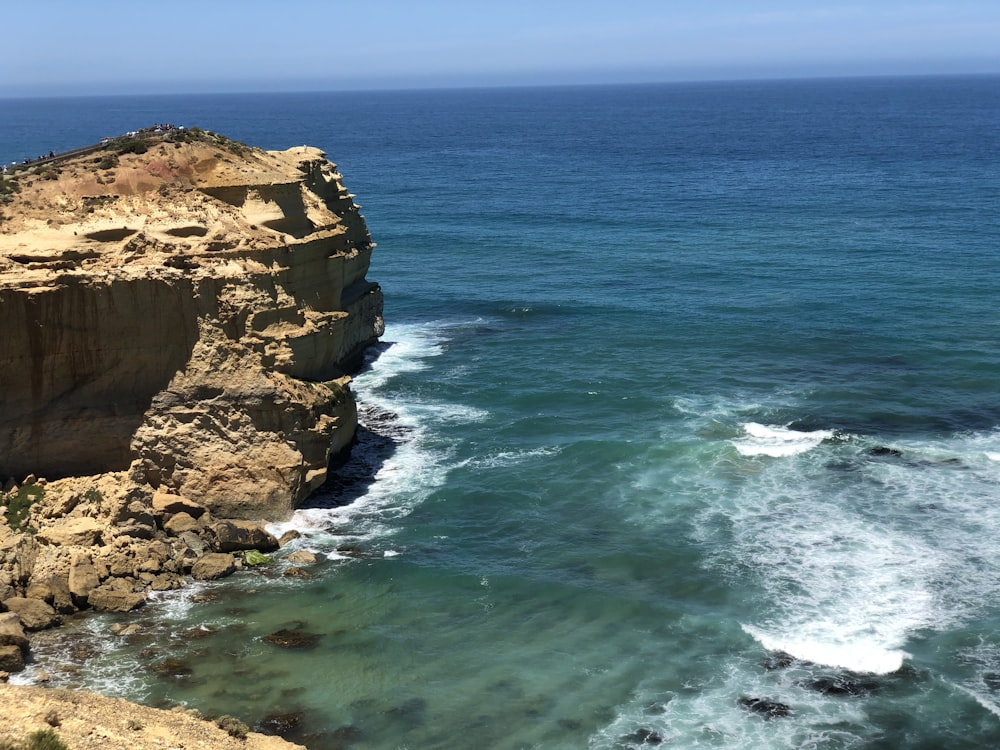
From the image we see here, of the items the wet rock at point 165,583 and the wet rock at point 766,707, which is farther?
the wet rock at point 165,583

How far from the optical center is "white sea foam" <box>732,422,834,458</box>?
44844mm

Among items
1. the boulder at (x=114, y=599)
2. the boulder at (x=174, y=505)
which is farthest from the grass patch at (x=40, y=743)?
the boulder at (x=174, y=505)

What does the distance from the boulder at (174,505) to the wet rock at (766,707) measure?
19236 mm

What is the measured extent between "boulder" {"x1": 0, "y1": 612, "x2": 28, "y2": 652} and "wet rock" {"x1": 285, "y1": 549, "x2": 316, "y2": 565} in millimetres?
8433

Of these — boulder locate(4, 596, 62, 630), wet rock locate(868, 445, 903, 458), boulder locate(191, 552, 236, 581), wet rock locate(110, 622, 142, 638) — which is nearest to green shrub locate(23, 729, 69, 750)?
wet rock locate(110, 622, 142, 638)

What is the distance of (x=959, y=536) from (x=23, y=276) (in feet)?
104

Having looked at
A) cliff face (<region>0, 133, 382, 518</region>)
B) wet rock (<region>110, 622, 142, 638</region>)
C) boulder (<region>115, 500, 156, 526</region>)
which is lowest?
wet rock (<region>110, 622, 142, 638</region>)

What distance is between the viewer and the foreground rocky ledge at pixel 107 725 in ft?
76.1

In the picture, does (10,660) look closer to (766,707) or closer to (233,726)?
(233,726)

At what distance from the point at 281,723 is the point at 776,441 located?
25.2 meters

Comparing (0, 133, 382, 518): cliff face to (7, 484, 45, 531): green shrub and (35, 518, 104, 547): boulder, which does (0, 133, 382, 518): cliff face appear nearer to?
(7, 484, 45, 531): green shrub

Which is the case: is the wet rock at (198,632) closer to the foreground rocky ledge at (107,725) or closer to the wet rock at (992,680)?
the foreground rocky ledge at (107,725)

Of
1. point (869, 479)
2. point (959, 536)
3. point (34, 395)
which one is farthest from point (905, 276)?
point (34, 395)

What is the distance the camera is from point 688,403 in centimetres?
5069
